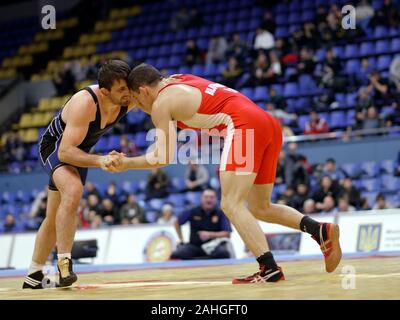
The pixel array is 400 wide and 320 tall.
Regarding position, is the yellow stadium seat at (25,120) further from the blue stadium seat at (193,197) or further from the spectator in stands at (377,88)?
the spectator in stands at (377,88)

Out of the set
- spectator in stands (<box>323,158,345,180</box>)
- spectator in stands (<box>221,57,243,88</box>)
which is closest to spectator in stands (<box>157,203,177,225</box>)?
spectator in stands (<box>323,158,345,180</box>)

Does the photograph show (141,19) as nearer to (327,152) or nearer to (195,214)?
(327,152)

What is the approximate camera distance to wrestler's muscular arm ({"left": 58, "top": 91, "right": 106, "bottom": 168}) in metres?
5.61

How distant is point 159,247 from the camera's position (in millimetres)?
10953

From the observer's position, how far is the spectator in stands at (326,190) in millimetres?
11219

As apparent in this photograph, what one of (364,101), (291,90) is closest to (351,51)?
(291,90)

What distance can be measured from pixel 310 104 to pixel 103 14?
952 cm

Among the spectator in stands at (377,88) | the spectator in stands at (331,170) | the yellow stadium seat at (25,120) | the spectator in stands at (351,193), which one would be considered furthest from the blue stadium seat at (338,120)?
the yellow stadium seat at (25,120)

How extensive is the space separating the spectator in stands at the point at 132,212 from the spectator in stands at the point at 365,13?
18.0 ft

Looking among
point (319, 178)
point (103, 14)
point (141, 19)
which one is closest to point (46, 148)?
point (319, 178)

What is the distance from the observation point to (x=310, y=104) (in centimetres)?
1398

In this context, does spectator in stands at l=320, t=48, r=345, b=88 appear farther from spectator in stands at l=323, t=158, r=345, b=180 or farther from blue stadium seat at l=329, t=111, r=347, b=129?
spectator in stands at l=323, t=158, r=345, b=180

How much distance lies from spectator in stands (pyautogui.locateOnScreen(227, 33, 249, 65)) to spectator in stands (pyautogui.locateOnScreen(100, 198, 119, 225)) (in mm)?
4545

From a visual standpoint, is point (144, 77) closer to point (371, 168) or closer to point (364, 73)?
point (371, 168)
